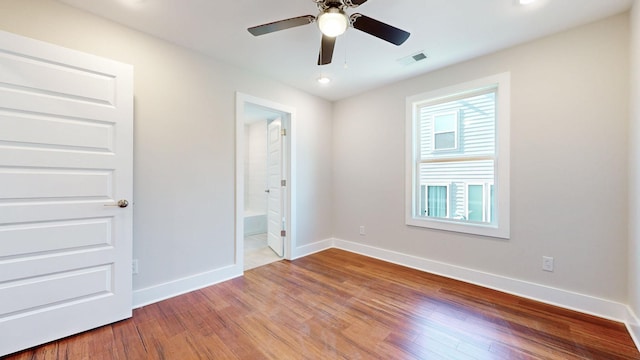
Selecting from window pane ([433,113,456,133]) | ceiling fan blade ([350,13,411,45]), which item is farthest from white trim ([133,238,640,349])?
ceiling fan blade ([350,13,411,45])

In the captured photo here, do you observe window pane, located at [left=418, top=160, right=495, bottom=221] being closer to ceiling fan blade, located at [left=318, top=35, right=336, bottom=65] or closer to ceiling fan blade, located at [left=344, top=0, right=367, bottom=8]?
ceiling fan blade, located at [left=318, top=35, right=336, bottom=65]

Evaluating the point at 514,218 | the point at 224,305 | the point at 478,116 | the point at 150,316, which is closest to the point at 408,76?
the point at 478,116

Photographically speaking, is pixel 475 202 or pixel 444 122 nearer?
pixel 475 202

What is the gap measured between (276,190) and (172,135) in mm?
1724

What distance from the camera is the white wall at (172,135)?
202 centimetres

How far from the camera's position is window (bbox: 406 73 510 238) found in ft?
8.63

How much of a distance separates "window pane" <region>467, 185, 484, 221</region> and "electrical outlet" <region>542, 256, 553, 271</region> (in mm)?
641

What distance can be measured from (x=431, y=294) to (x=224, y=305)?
79.8 inches

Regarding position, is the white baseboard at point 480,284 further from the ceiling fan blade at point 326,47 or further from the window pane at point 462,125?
the ceiling fan blade at point 326,47

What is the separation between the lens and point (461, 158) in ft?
9.66

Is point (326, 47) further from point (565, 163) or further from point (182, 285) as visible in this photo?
point (182, 285)

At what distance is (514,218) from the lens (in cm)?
255

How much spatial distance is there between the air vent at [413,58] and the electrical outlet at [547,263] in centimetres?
233

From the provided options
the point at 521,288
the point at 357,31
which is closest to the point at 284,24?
the point at 357,31
